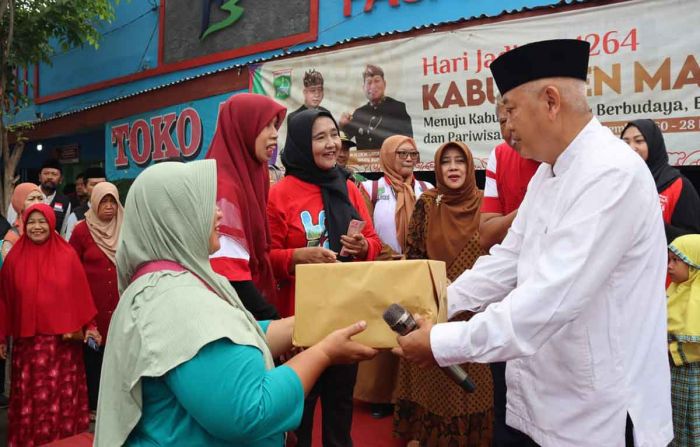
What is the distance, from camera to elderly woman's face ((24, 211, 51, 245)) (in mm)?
4379

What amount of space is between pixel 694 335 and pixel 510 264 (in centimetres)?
161

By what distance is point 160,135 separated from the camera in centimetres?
938

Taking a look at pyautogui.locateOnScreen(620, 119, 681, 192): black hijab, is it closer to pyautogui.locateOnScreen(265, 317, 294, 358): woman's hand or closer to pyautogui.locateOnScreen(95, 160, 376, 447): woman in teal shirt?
pyautogui.locateOnScreen(265, 317, 294, 358): woman's hand

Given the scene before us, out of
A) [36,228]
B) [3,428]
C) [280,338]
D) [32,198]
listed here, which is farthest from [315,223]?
[3,428]

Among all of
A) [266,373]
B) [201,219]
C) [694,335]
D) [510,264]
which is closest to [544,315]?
[510,264]

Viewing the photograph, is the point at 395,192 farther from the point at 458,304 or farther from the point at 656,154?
the point at 458,304

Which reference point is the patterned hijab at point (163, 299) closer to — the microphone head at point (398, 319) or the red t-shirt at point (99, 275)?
the microphone head at point (398, 319)

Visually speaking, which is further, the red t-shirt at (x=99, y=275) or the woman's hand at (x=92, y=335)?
the red t-shirt at (x=99, y=275)

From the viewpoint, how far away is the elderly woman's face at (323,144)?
311 cm

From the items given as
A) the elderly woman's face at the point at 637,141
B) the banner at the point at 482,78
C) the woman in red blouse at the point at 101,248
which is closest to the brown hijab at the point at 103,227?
the woman in red blouse at the point at 101,248

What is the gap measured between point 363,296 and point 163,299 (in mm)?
631

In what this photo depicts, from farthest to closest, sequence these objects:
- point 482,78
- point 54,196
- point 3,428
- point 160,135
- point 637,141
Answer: point 160,135 → point 54,196 → point 482,78 → point 3,428 → point 637,141

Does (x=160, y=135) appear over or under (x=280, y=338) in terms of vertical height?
over

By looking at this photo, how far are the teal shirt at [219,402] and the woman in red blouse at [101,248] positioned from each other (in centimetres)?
364
